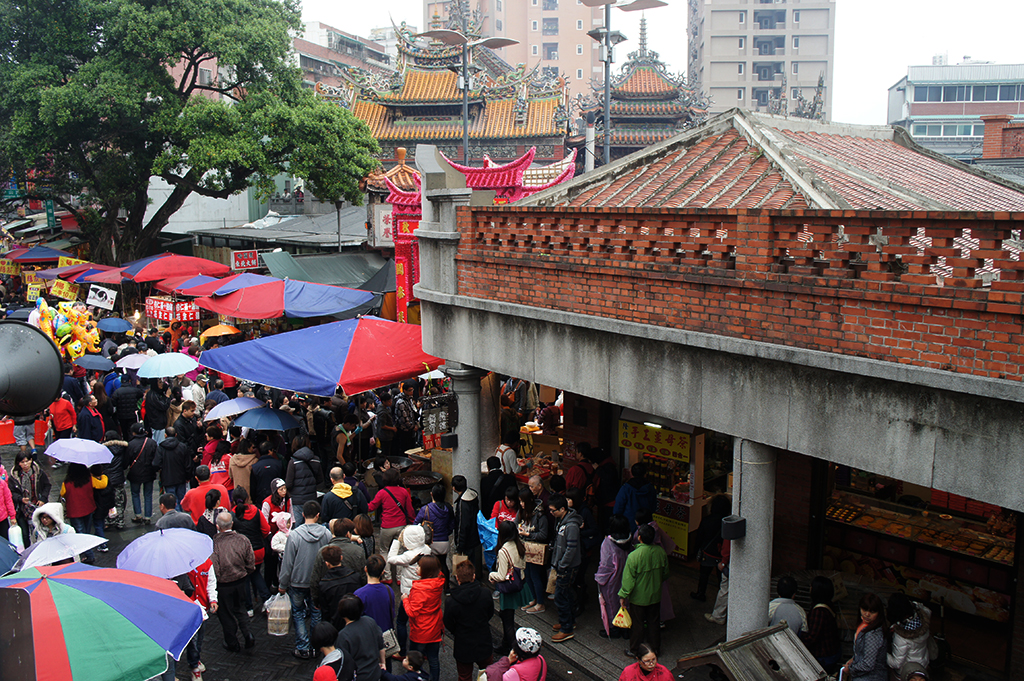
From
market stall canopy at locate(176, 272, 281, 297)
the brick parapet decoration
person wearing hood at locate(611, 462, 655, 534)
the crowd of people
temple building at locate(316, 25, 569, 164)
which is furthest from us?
temple building at locate(316, 25, 569, 164)

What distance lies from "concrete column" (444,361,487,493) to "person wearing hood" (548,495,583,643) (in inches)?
83.5

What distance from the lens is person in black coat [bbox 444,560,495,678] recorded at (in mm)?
7590

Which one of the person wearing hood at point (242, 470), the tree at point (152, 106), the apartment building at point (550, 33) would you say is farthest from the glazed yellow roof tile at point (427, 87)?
the apartment building at point (550, 33)

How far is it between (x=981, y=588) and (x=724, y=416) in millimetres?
3989

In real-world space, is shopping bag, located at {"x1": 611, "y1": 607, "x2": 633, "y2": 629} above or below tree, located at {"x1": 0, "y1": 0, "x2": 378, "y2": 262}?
below

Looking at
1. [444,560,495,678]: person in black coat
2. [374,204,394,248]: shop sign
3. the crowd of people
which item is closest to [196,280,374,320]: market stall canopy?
the crowd of people

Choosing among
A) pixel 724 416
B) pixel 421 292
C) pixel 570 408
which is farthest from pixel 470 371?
pixel 724 416

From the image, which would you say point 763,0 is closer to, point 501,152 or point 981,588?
point 501,152

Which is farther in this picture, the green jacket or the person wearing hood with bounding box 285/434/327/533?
the person wearing hood with bounding box 285/434/327/533

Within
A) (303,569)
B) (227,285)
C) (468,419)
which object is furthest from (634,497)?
(227,285)

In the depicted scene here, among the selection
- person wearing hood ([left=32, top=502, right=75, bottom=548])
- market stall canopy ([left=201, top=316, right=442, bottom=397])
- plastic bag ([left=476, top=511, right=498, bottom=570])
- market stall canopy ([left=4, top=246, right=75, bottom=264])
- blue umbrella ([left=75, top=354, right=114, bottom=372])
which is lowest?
plastic bag ([left=476, top=511, right=498, bottom=570])

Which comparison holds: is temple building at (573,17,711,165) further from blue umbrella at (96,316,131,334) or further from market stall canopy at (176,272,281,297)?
blue umbrella at (96,316,131,334)

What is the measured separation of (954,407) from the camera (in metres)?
5.76

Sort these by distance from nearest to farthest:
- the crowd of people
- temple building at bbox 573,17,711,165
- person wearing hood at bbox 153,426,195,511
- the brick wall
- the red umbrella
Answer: the crowd of people
the brick wall
person wearing hood at bbox 153,426,195,511
the red umbrella
temple building at bbox 573,17,711,165
